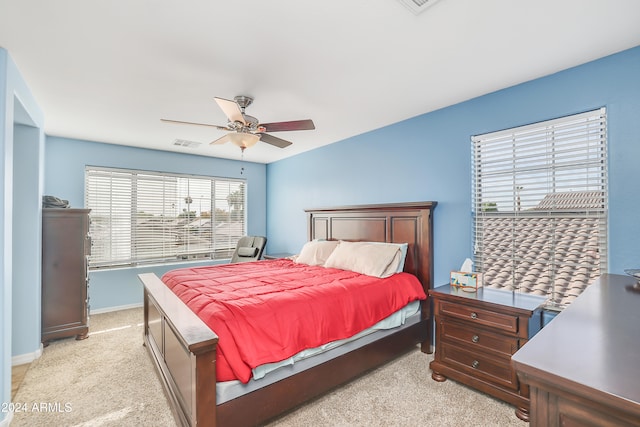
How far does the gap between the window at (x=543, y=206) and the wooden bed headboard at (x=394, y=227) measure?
0.47m

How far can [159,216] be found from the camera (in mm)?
4938

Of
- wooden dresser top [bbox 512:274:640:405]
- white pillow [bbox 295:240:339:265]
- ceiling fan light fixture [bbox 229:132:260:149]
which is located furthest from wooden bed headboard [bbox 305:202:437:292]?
wooden dresser top [bbox 512:274:640:405]

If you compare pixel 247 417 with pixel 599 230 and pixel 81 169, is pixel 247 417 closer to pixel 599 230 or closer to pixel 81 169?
pixel 599 230

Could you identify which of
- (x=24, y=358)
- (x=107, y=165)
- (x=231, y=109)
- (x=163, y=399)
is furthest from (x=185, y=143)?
(x=163, y=399)

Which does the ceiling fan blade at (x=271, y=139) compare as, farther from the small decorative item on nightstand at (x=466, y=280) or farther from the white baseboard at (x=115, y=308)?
the white baseboard at (x=115, y=308)

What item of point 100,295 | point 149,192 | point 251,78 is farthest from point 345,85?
point 100,295

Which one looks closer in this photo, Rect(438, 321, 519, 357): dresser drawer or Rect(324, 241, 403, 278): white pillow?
Rect(438, 321, 519, 357): dresser drawer

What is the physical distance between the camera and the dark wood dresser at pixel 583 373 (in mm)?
679

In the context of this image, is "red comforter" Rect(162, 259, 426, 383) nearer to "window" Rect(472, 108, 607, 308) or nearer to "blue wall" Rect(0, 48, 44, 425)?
"window" Rect(472, 108, 607, 308)

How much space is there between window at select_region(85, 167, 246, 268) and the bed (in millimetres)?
1984

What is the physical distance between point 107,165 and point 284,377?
4.26 metres

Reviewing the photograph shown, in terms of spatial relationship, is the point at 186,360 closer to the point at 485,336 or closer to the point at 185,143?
the point at 485,336

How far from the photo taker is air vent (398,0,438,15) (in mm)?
1588

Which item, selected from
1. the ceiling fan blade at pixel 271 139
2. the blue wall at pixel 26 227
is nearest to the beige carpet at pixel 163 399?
the blue wall at pixel 26 227
